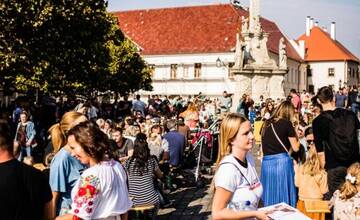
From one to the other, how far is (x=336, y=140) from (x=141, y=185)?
3181 mm

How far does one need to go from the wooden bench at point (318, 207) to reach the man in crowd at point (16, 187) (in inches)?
201

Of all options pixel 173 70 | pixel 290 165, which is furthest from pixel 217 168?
pixel 173 70

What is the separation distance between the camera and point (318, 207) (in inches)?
325

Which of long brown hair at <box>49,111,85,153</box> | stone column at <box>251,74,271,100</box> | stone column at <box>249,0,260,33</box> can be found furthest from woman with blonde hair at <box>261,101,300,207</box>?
stone column at <box>249,0,260,33</box>

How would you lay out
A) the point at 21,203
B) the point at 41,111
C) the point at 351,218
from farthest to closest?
the point at 41,111
the point at 351,218
the point at 21,203

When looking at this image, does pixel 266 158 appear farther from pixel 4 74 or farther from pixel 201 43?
pixel 201 43

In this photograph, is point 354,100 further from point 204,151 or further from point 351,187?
point 351,187

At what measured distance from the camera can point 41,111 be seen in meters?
21.3

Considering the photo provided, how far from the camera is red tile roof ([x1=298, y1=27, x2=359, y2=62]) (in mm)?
89625

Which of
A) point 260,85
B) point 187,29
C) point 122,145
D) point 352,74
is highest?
point 187,29

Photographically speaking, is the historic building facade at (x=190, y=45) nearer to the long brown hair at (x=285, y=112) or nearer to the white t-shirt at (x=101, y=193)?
the long brown hair at (x=285, y=112)

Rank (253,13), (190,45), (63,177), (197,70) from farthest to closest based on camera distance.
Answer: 1. (197,70)
2. (190,45)
3. (253,13)
4. (63,177)

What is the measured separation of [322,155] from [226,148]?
3.40m

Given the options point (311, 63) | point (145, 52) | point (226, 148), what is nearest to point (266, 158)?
point (226, 148)
